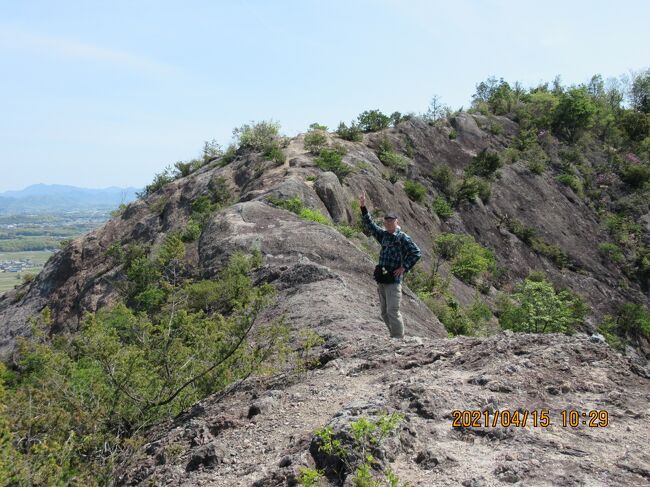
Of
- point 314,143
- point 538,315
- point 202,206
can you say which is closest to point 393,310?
point 538,315

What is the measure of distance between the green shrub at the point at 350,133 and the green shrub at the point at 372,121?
8.04ft

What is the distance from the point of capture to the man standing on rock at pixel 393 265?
7.77m

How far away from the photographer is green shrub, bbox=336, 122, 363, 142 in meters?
27.0

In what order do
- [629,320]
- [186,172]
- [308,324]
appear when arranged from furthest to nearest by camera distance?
[186,172] < [629,320] < [308,324]

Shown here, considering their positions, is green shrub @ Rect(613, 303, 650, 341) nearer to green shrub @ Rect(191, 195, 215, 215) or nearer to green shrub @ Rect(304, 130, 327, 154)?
green shrub @ Rect(304, 130, 327, 154)

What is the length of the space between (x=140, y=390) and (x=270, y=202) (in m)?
9.98

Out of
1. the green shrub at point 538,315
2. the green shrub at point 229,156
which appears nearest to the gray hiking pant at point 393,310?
the green shrub at point 538,315

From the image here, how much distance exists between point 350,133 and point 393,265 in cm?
2001

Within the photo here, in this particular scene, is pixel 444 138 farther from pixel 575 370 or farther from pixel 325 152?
pixel 575 370

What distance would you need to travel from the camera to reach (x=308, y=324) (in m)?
8.41

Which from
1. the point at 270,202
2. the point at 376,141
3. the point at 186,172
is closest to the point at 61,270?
the point at 186,172

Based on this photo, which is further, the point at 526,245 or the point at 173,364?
the point at 526,245

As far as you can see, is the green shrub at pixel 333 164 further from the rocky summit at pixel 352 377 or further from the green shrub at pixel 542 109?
the green shrub at pixel 542 109
